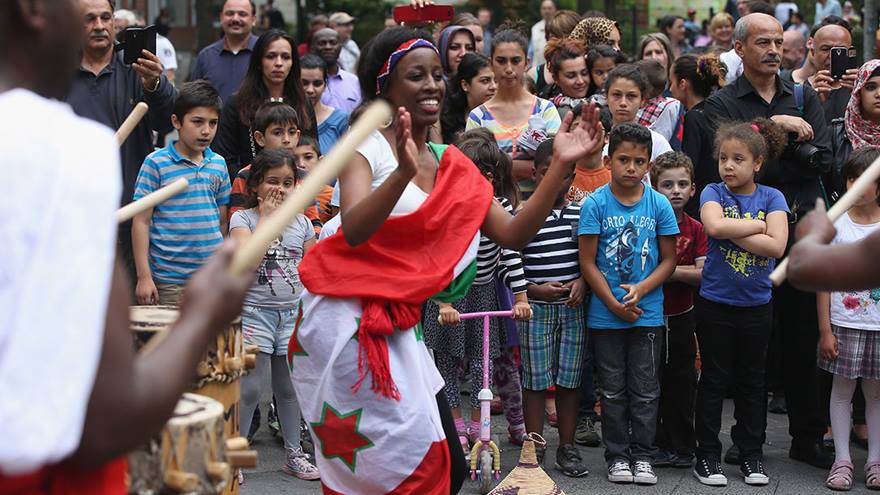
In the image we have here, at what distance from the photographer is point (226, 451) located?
2.57 meters

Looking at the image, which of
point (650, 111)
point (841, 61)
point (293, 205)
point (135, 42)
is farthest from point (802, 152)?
point (293, 205)

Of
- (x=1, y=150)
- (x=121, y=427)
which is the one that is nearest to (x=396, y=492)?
(x=121, y=427)

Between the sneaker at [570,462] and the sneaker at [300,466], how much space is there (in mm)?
1227

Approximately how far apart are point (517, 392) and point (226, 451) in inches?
163

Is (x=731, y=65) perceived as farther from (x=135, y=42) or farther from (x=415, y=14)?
(x=135, y=42)

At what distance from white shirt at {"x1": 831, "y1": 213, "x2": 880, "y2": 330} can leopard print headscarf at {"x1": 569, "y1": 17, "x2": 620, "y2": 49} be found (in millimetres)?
3204

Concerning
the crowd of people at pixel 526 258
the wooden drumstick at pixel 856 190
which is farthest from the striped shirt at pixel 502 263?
the wooden drumstick at pixel 856 190

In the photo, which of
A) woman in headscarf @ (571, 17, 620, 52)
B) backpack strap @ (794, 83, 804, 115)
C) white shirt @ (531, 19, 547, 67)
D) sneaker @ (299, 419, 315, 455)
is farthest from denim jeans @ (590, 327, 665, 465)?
white shirt @ (531, 19, 547, 67)

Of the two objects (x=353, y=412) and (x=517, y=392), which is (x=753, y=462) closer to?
(x=517, y=392)

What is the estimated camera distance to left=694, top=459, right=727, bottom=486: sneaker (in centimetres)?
607

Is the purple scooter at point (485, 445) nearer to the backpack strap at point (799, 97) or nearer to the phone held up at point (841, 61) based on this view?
the backpack strap at point (799, 97)

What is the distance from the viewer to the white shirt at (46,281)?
1772 mm

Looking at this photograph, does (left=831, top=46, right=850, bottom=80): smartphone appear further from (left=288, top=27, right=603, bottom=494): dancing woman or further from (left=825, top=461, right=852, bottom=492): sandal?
(left=288, top=27, right=603, bottom=494): dancing woman

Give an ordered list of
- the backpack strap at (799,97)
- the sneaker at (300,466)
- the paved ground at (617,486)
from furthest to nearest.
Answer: the backpack strap at (799,97), the sneaker at (300,466), the paved ground at (617,486)
